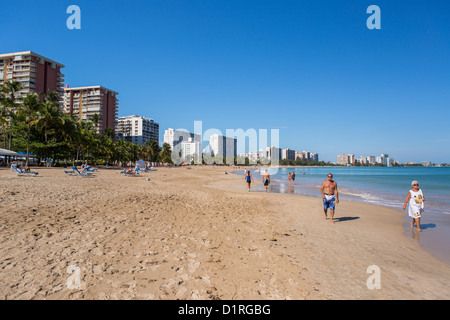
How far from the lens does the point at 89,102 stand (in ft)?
336

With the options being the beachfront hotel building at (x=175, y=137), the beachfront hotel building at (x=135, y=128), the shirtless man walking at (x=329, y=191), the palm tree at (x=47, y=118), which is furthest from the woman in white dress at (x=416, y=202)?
the beachfront hotel building at (x=175, y=137)

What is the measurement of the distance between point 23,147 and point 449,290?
49.4 metres

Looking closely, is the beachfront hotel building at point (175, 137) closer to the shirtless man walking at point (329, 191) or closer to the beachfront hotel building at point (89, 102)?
the beachfront hotel building at point (89, 102)

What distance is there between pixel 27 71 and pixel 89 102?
28.8 metres

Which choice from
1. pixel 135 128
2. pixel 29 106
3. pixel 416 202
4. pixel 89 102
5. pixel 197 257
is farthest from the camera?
pixel 135 128

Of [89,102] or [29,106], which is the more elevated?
[89,102]

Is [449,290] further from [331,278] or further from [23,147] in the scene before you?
[23,147]

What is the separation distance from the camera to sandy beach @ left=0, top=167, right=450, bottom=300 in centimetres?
346

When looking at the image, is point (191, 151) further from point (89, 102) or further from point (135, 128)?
point (89, 102)

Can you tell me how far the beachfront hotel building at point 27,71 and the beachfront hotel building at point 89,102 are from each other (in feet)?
70.8

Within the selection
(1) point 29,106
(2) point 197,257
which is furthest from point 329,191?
(1) point 29,106

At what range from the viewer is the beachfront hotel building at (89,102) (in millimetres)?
101438

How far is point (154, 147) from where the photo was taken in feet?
315
